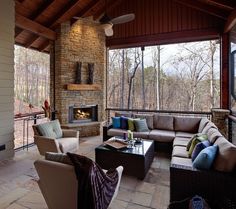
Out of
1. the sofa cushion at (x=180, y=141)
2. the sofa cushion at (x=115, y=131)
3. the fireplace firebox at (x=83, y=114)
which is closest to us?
the sofa cushion at (x=180, y=141)

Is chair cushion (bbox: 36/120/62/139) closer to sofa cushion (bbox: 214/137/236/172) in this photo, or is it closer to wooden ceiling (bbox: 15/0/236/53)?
wooden ceiling (bbox: 15/0/236/53)

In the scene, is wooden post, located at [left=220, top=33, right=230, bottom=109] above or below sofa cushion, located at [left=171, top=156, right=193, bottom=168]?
above

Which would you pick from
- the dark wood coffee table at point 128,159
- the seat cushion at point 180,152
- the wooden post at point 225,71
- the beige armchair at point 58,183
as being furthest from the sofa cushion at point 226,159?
the wooden post at point 225,71

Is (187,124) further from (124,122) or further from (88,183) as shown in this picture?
(88,183)

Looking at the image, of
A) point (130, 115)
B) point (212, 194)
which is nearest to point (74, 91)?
point (130, 115)

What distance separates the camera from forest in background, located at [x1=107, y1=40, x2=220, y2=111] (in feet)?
24.8

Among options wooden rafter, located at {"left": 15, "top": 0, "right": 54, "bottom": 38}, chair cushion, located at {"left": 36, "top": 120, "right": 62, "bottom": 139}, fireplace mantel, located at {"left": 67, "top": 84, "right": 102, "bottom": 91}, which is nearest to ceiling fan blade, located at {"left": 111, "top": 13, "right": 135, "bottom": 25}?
wooden rafter, located at {"left": 15, "top": 0, "right": 54, "bottom": 38}

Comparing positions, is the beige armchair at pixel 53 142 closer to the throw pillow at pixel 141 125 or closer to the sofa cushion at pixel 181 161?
the throw pillow at pixel 141 125

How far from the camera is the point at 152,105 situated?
27.1 feet

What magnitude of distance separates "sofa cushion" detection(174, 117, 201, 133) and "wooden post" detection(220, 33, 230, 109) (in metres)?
1.31

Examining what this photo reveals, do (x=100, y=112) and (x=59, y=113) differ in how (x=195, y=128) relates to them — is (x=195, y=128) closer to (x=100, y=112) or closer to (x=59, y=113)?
(x=100, y=112)

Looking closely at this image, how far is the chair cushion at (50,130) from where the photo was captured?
12.8 feet

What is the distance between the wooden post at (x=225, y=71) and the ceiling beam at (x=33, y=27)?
5250mm

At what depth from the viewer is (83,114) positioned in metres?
6.41
